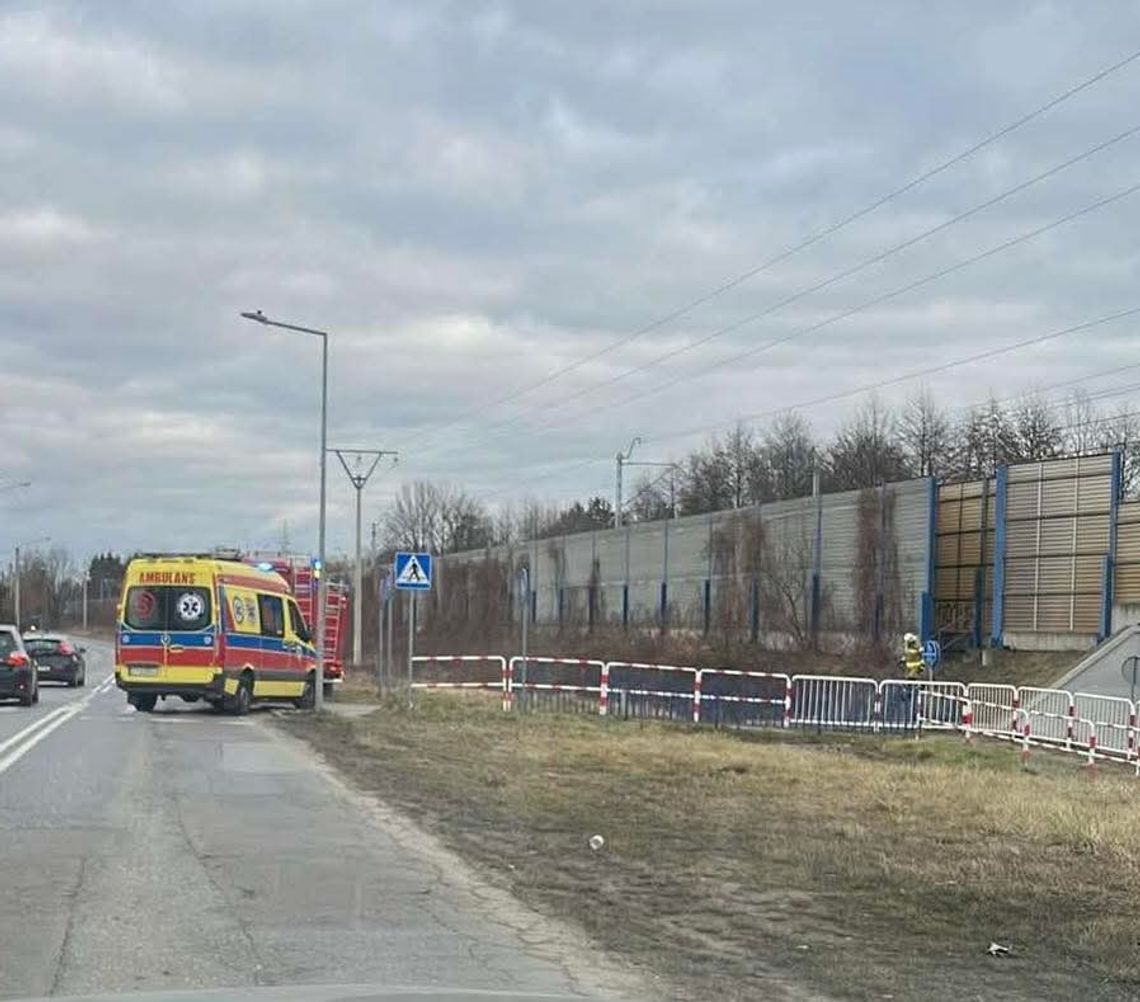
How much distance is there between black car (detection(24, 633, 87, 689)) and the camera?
1673 inches

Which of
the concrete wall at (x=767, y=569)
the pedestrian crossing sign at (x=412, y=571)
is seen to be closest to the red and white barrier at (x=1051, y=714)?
the pedestrian crossing sign at (x=412, y=571)

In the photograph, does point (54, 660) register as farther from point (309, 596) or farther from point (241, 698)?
point (241, 698)

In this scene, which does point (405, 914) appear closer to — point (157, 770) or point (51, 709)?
point (157, 770)

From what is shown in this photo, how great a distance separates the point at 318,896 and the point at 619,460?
A: 253ft

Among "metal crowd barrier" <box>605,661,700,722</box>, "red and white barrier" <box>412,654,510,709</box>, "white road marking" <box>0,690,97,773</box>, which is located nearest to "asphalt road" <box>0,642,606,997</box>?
"white road marking" <box>0,690,97,773</box>

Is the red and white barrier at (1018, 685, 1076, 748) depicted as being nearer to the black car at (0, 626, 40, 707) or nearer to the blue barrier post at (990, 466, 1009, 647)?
the blue barrier post at (990, 466, 1009, 647)

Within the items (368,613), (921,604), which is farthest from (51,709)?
(368,613)

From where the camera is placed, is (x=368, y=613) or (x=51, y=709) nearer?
(x=51, y=709)

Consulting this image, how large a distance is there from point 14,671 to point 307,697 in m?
5.75

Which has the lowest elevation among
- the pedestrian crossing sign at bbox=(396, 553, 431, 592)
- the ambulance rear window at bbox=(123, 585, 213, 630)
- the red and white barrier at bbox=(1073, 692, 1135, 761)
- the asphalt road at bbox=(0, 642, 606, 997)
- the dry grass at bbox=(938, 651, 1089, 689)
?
the dry grass at bbox=(938, 651, 1089, 689)

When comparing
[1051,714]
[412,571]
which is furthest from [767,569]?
[412,571]

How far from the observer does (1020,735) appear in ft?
86.1

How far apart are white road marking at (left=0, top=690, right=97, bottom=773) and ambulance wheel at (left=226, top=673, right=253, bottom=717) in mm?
2786

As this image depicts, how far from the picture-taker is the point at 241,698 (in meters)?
27.6
